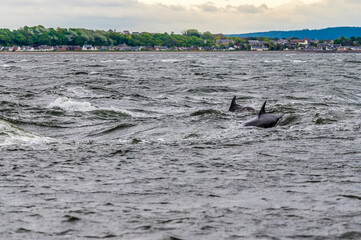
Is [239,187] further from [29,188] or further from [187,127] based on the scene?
[187,127]

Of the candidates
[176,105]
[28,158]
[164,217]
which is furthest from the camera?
[176,105]

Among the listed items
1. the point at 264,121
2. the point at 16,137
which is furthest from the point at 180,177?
the point at 264,121

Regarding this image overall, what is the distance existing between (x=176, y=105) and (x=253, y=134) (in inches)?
322

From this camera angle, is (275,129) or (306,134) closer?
(306,134)

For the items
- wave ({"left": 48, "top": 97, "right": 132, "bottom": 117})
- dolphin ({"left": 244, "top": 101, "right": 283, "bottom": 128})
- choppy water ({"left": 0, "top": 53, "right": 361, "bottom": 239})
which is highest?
dolphin ({"left": 244, "top": 101, "right": 283, "bottom": 128})

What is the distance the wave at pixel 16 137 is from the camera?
10.8 metres

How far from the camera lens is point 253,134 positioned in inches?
455

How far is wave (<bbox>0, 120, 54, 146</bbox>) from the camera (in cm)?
1084

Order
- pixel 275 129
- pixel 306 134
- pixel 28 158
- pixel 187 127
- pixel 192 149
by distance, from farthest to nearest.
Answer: pixel 187 127
pixel 275 129
pixel 306 134
pixel 192 149
pixel 28 158

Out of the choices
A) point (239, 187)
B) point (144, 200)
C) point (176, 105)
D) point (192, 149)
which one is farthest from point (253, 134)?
point (176, 105)

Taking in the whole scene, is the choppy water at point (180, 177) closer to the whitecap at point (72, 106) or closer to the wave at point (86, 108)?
the wave at point (86, 108)

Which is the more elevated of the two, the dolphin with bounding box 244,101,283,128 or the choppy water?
the dolphin with bounding box 244,101,283,128

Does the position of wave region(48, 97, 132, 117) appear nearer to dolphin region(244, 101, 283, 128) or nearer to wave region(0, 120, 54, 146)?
wave region(0, 120, 54, 146)

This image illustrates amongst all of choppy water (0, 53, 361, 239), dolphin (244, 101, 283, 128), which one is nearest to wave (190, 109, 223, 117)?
choppy water (0, 53, 361, 239)
